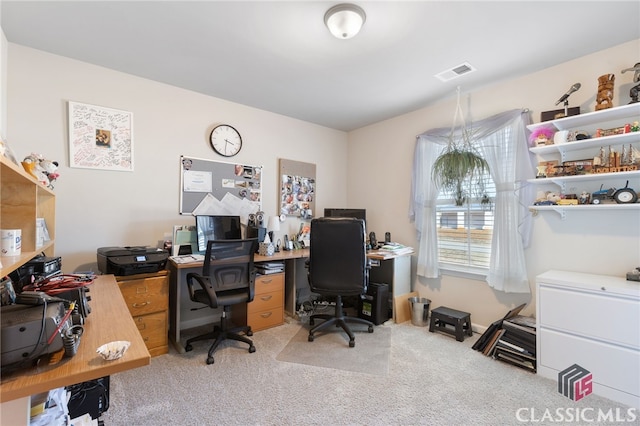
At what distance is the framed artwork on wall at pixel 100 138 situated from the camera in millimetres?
2451

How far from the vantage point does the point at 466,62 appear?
2441 millimetres

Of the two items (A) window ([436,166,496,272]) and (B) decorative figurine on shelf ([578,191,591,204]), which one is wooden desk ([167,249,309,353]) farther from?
(B) decorative figurine on shelf ([578,191,591,204])

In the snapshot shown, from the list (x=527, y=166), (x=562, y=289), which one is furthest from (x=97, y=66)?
(x=562, y=289)

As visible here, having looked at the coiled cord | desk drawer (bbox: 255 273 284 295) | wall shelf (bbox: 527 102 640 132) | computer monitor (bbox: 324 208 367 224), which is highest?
wall shelf (bbox: 527 102 640 132)

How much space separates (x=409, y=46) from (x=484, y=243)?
2.08 metres

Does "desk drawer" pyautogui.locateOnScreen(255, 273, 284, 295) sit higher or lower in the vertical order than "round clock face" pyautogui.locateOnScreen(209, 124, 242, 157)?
lower

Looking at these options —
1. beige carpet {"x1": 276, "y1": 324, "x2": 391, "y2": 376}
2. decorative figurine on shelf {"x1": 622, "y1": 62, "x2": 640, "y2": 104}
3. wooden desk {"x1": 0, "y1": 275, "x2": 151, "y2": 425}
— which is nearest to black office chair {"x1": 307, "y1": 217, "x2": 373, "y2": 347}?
beige carpet {"x1": 276, "y1": 324, "x2": 391, "y2": 376}

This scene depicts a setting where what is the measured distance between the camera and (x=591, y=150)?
235cm

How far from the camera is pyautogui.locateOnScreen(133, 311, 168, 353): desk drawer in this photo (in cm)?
237

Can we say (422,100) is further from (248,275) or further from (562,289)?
(248,275)

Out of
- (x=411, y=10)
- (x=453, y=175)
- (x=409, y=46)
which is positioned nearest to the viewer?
(x=411, y=10)

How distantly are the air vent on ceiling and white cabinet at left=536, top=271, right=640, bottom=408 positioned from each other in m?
1.88

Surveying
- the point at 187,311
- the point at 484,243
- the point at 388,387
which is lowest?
the point at 388,387

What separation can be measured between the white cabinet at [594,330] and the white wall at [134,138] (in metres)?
3.03
